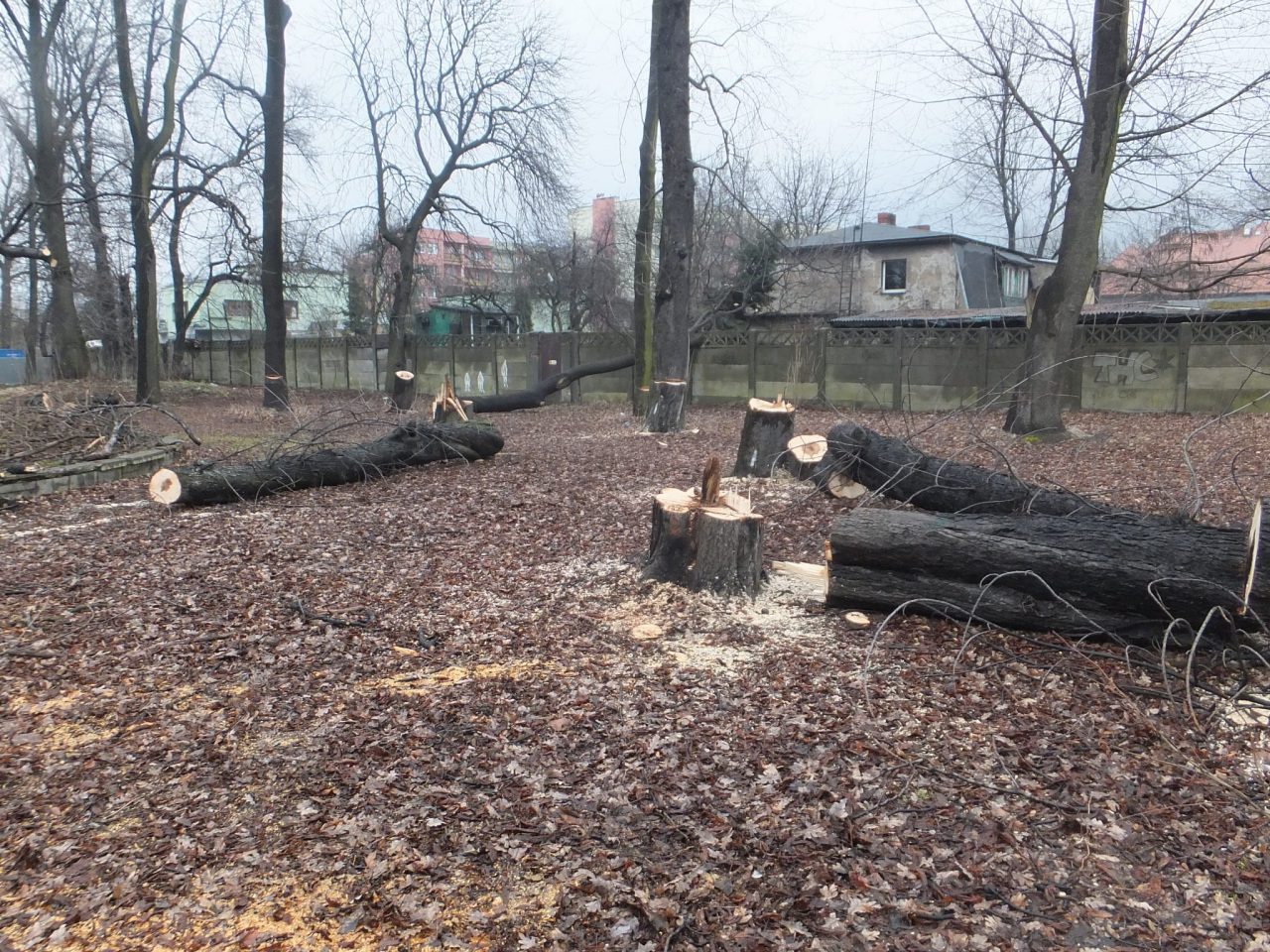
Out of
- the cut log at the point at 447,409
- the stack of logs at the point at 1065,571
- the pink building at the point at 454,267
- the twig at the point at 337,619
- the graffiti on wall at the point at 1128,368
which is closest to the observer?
the stack of logs at the point at 1065,571

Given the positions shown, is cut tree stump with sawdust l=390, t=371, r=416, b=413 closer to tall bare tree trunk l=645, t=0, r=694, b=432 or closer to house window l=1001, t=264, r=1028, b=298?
tall bare tree trunk l=645, t=0, r=694, b=432

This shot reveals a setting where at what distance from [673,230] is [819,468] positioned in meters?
6.02

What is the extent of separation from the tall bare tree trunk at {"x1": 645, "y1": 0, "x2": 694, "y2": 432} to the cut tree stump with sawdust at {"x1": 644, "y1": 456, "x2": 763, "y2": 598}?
713 centimetres

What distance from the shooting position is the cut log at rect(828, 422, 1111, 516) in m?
5.50

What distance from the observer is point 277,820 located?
9.45 feet

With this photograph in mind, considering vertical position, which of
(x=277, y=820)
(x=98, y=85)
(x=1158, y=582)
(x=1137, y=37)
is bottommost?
(x=277, y=820)

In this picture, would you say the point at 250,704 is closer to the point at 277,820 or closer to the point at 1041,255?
the point at 277,820

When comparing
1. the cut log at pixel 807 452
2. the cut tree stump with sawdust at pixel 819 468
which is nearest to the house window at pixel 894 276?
the cut tree stump with sawdust at pixel 819 468

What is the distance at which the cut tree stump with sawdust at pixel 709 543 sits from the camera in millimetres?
4988

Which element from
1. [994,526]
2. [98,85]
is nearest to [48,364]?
[98,85]

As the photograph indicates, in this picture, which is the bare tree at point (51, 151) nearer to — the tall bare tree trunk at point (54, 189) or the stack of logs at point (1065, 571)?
the tall bare tree trunk at point (54, 189)

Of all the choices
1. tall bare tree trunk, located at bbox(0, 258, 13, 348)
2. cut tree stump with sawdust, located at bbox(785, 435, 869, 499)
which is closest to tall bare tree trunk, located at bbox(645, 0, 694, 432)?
cut tree stump with sawdust, located at bbox(785, 435, 869, 499)

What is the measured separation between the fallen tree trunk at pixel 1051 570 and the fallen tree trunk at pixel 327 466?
5.40 meters

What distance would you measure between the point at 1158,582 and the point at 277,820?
3697mm
